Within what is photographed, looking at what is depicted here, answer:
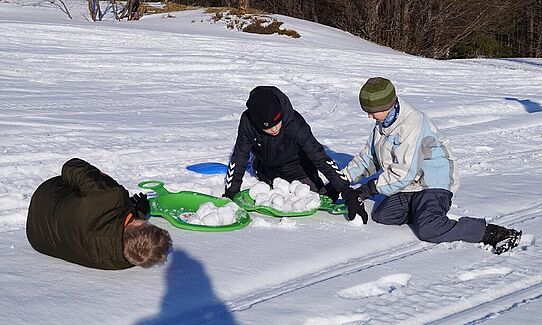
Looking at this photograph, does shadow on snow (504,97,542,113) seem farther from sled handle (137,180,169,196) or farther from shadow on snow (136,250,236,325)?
shadow on snow (136,250,236,325)

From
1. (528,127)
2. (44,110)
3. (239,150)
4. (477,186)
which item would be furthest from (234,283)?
(528,127)

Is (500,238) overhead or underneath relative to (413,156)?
underneath

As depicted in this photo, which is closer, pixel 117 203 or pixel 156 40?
pixel 117 203

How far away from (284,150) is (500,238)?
157 cm

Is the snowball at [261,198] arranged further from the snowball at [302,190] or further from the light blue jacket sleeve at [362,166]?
the light blue jacket sleeve at [362,166]

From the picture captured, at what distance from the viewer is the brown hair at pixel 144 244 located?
330 cm

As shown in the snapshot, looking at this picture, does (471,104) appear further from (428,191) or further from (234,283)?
(234,283)

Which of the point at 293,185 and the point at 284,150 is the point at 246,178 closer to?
the point at 284,150

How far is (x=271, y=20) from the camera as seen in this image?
18.1m

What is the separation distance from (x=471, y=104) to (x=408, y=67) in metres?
4.21

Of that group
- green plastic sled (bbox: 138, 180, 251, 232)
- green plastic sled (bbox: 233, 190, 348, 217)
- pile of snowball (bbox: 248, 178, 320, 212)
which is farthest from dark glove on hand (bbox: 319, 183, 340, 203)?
green plastic sled (bbox: 138, 180, 251, 232)

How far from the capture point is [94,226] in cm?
334

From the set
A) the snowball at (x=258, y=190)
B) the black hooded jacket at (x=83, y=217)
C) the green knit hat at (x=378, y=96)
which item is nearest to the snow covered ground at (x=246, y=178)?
the black hooded jacket at (x=83, y=217)

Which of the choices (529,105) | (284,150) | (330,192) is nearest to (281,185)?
(284,150)
